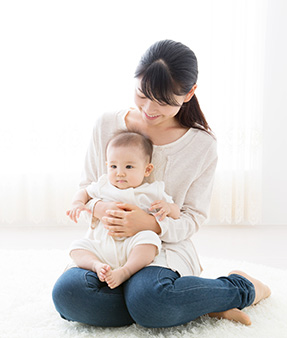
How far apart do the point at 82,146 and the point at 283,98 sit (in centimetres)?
138

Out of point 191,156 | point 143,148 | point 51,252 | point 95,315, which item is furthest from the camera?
point 51,252

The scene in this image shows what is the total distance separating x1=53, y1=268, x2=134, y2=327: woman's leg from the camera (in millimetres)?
1416

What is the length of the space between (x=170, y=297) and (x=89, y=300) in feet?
0.80

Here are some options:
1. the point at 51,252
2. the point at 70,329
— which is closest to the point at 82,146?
the point at 51,252

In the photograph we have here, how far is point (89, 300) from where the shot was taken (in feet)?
4.64

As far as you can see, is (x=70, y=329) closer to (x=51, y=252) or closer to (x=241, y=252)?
(x=51, y=252)

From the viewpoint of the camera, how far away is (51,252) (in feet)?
7.84

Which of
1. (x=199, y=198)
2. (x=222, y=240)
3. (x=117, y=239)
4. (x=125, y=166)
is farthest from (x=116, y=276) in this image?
(x=222, y=240)

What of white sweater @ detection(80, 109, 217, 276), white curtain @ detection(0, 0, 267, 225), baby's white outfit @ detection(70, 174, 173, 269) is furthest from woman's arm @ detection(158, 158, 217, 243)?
white curtain @ detection(0, 0, 267, 225)

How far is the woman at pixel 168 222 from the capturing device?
1.40 meters

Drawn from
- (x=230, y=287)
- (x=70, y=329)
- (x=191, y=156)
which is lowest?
(x=70, y=329)

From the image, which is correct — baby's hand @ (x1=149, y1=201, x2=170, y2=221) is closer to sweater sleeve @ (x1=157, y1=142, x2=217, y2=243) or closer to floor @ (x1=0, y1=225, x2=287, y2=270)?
sweater sleeve @ (x1=157, y1=142, x2=217, y2=243)

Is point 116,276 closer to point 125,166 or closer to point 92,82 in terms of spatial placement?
point 125,166

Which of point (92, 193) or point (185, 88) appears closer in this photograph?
point (185, 88)
